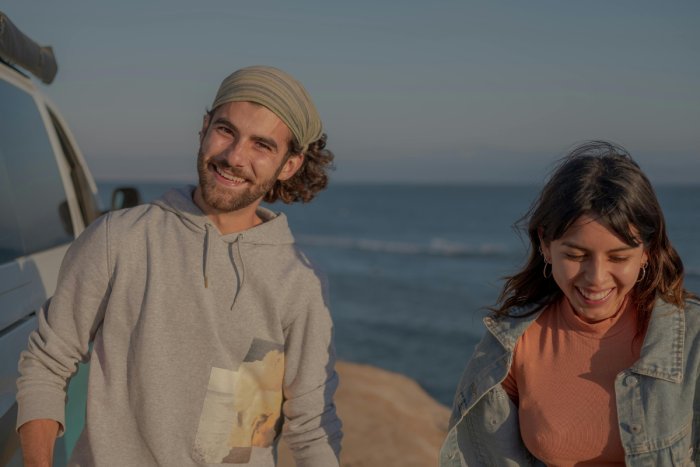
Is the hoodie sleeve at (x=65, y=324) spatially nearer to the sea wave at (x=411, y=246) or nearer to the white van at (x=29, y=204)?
the white van at (x=29, y=204)

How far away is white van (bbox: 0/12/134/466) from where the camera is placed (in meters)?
2.60

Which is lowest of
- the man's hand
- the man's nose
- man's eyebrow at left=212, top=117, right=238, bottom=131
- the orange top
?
the man's hand

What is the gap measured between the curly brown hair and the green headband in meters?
0.36

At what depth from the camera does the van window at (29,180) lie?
10.6ft

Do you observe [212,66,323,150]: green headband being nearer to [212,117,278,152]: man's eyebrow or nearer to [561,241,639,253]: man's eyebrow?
[212,117,278,152]: man's eyebrow

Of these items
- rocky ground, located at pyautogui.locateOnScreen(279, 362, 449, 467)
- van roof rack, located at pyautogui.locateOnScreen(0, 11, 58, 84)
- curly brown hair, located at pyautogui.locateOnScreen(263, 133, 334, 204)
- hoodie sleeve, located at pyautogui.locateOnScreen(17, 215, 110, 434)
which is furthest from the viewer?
rocky ground, located at pyautogui.locateOnScreen(279, 362, 449, 467)

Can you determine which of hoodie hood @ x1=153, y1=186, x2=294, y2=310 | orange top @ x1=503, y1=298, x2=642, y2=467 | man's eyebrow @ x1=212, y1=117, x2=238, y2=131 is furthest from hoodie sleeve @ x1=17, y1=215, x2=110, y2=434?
orange top @ x1=503, y1=298, x2=642, y2=467

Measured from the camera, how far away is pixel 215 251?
256 centimetres

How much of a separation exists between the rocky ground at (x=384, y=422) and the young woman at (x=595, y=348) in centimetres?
340

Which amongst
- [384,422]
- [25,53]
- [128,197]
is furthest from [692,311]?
[384,422]

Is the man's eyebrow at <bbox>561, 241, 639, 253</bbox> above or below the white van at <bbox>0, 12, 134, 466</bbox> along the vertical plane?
above

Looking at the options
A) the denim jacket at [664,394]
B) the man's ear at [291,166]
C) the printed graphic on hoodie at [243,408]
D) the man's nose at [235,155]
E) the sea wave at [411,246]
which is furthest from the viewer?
the sea wave at [411,246]

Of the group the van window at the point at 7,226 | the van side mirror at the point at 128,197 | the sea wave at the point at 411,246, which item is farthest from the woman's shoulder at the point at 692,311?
the sea wave at the point at 411,246

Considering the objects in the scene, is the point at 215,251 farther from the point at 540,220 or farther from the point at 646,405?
the point at 646,405
